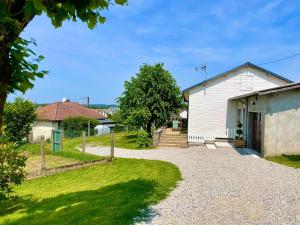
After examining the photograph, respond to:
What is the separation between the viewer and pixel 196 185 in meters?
11.3

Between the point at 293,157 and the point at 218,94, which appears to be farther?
the point at 218,94

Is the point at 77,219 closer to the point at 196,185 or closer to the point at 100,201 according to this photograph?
Answer: the point at 100,201

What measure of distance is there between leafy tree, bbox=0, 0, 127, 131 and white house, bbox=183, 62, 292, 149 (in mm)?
23617

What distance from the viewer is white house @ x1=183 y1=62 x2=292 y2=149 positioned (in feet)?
89.1

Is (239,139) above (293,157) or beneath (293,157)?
above

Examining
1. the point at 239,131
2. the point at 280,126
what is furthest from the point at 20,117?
the point at 280,126

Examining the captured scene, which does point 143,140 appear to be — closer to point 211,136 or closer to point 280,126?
point 211,136

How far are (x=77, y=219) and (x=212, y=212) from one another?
307cm

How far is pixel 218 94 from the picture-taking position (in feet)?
89.7

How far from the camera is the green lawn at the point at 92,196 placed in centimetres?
755

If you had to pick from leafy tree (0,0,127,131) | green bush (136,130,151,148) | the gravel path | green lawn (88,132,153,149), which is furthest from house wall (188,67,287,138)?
leafy tree (0,0,127,131)

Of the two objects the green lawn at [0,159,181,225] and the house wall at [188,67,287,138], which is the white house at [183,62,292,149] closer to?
the house wall at [188,67,287,138]

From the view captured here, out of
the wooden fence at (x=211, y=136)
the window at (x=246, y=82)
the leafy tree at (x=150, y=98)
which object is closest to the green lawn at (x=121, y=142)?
the leafy tree at (x=150, y=98)

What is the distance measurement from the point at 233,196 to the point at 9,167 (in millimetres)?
6159
